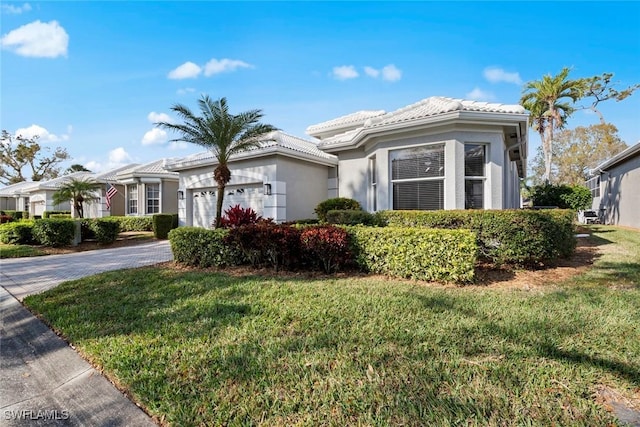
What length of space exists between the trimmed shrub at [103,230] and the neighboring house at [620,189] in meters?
23.8

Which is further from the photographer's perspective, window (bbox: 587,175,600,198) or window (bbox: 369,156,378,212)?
window (bbox: 587,175,600,198)

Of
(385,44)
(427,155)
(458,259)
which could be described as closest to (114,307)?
(458,259)

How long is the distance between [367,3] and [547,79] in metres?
24.2

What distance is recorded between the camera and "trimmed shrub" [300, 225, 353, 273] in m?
6.37

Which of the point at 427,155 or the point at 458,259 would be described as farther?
the point at 427,155

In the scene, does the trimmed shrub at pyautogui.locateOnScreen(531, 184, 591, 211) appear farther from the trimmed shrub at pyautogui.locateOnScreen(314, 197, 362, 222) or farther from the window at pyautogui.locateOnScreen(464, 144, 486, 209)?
the trimmed shrub at pyautogui.locateOnScreen(314, 197, 362, 222)

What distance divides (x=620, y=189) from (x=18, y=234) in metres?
30.7

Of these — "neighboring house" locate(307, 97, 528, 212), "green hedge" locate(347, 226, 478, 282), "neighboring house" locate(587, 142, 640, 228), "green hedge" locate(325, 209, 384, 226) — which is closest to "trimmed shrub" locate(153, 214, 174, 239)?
"green hedge" locate(325, 209, 384, 226)

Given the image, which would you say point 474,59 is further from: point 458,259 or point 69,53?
point 69,53

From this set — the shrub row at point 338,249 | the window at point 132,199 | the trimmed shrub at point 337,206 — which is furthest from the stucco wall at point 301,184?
the window at point 132,199

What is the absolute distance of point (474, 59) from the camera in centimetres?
1066

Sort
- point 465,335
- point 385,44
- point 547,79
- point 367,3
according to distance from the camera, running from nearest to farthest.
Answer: point 465,335
point 367,3
point 385,44
point 547,79

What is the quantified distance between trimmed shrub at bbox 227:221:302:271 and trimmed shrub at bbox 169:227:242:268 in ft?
1.06

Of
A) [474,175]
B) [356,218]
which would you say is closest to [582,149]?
[474,175]
